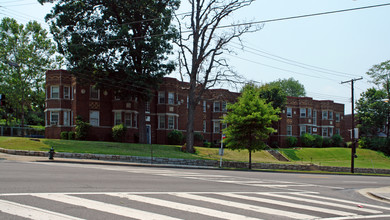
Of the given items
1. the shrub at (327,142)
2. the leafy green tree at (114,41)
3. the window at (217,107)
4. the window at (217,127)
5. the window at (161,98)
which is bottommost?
the shrub at (327,142)

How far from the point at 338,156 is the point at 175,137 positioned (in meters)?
24.7

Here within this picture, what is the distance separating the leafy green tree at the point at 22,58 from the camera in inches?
1885

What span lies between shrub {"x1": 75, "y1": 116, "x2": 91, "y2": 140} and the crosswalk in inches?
1179

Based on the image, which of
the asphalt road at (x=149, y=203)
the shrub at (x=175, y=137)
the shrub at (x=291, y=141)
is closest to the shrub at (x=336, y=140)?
the shrub at (x=291, y=141)

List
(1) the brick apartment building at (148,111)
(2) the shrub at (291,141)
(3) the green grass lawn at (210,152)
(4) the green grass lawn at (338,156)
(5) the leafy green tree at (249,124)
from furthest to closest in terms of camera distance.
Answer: (2) the shrub at (291,141)
(4) the green grass lawn at (338,156)
(1) the brick apartment building at (148,111)
(5) the leafy green tree at (249,124)
(3) the green grass lawn at (210,152)

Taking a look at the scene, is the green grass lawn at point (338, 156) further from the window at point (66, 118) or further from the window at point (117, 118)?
the window at point (66, 118)

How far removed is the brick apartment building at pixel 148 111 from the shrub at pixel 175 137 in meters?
1.24

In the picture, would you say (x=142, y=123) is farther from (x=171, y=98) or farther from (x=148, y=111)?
(x=171, y=98)

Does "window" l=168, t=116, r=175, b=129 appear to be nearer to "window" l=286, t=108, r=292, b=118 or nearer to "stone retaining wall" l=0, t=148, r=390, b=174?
"stone retaining wall" l=0, t=148, r=390, b=174

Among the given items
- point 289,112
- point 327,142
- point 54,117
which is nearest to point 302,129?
point 289,112

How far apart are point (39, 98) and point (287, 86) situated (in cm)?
7124

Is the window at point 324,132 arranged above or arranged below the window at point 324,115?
below

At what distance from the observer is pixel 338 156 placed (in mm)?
52125

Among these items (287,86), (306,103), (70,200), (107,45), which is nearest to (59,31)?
(107,45)
